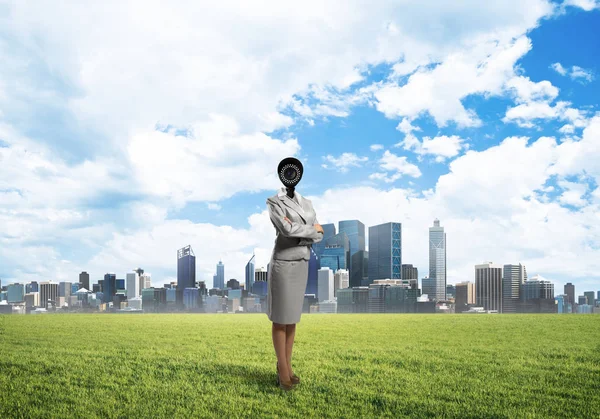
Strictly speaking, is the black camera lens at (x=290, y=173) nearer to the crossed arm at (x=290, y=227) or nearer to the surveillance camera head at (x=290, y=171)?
the surveillance camera head at (x=290, y=171)

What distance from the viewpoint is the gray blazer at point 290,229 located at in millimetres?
6539

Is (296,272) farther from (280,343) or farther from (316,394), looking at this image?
(316,394)

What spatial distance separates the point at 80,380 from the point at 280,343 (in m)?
3.31

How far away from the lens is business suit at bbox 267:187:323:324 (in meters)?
6.68

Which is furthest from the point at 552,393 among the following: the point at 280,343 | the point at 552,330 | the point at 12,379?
the point at 552,330

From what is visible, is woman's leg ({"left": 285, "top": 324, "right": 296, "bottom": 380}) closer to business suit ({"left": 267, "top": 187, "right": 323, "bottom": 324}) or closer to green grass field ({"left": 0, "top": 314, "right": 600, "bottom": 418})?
business suit ({"left": 267, "top": 187, "right": 323, "bottom": 324})

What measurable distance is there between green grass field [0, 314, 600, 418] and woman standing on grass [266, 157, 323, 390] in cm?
70

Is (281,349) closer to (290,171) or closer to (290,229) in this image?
(290,229)

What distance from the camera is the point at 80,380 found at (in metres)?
7.79

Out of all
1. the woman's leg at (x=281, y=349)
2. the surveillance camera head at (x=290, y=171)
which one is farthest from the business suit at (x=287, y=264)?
the surveillance camera head at (x=290, y=171)

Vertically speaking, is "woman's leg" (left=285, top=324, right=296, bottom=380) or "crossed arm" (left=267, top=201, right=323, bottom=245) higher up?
"crossed arm" (left=267, top=201, right=323, bottom=245)

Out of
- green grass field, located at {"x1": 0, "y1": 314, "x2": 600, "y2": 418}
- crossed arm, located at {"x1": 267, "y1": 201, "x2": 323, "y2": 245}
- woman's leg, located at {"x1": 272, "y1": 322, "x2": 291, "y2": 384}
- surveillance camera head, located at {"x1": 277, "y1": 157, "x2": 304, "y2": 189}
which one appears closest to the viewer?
green grass field, located at {"x1": 0, "y1": 314, "x2": 600, "y2": 418}

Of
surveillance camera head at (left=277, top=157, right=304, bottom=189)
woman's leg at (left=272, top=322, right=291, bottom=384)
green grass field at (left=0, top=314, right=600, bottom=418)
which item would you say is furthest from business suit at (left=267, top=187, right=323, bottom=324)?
green grass field at (left=0, top=314, right=600, bottom=418)

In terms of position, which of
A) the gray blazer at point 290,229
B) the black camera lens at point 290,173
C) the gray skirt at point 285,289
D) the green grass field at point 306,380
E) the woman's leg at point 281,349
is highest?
the black camera lens at point 290,173
